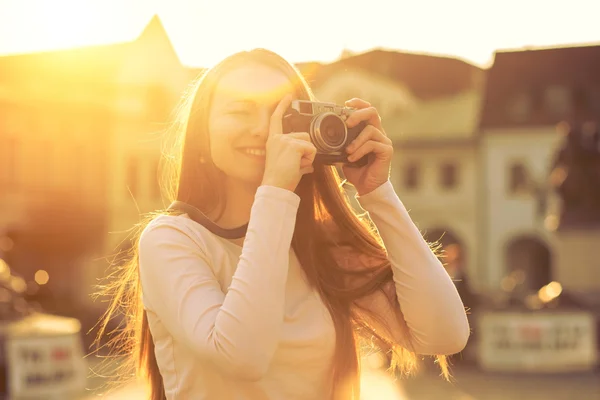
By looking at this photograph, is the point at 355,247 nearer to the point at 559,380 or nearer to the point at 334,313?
the point at 334,313

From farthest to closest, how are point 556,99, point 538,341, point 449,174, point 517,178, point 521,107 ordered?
point 449,174, point 517,178, point 521,107, point 556,99, point 538,341

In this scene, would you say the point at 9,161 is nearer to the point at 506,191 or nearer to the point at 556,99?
the point at 506,191

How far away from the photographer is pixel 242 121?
248 centimetres

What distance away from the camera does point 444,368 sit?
2812mm

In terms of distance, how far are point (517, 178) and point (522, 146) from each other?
1332mm

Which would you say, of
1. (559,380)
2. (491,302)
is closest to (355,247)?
(559,380)

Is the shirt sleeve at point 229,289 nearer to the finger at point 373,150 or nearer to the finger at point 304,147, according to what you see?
the finger at point 304,147

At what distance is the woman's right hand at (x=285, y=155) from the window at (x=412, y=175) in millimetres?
42579

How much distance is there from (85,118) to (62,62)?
258 cm

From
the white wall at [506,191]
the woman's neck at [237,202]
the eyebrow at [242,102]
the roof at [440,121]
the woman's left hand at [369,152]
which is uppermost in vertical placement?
the eyebrow at [242,102]

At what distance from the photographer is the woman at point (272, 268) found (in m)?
2.22

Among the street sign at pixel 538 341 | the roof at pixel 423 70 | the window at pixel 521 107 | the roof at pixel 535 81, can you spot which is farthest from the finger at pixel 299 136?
the roof at pixel 423 70

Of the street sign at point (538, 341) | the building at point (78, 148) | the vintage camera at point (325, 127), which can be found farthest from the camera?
the building at point (78, 148)

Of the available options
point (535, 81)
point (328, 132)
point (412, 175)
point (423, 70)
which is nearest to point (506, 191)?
point (412, 175)
